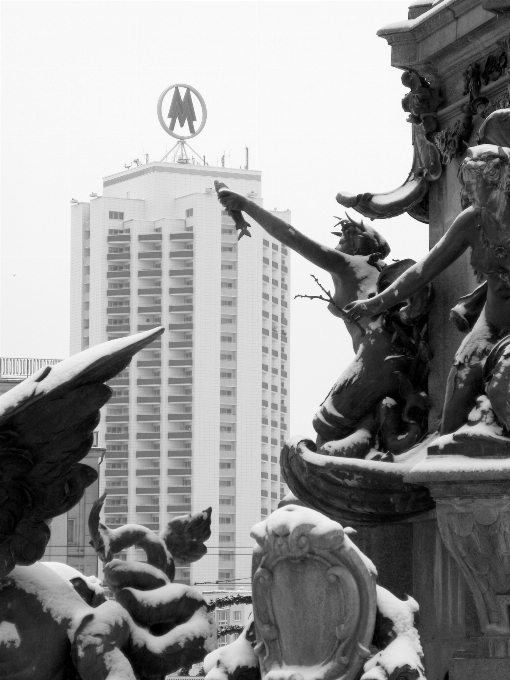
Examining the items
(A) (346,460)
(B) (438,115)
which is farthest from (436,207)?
(A) (346,460)

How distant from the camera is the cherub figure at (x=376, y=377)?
418 inches

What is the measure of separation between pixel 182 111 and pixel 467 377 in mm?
70547

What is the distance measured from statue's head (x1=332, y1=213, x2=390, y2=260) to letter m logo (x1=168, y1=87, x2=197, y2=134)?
68.0 m

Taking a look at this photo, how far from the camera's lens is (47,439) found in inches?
304

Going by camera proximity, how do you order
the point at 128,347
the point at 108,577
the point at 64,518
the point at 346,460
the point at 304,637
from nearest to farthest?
the point at 128,347, the point at 304,637, the point at 108,577, the point at 346,460, the point at 64,518

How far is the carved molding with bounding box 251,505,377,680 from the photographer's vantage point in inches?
307

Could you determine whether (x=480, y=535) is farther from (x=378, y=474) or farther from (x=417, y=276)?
(x=417, y=276)

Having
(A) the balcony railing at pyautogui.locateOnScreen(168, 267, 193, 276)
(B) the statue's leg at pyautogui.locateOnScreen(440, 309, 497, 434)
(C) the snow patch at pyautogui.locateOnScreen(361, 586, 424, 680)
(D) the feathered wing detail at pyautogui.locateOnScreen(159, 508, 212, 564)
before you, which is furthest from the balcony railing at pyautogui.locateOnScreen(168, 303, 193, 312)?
(C) the snow patch at pyautogui.locateOnScreen(361, 586, 424, 680)

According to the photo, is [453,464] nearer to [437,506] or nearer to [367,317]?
[437,506]

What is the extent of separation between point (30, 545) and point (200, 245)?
63.3 meters

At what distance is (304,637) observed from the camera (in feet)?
25.8

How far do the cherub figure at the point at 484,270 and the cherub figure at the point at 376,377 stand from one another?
0.80 meters

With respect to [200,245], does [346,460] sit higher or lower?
lower

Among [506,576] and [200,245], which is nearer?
[506,576]
